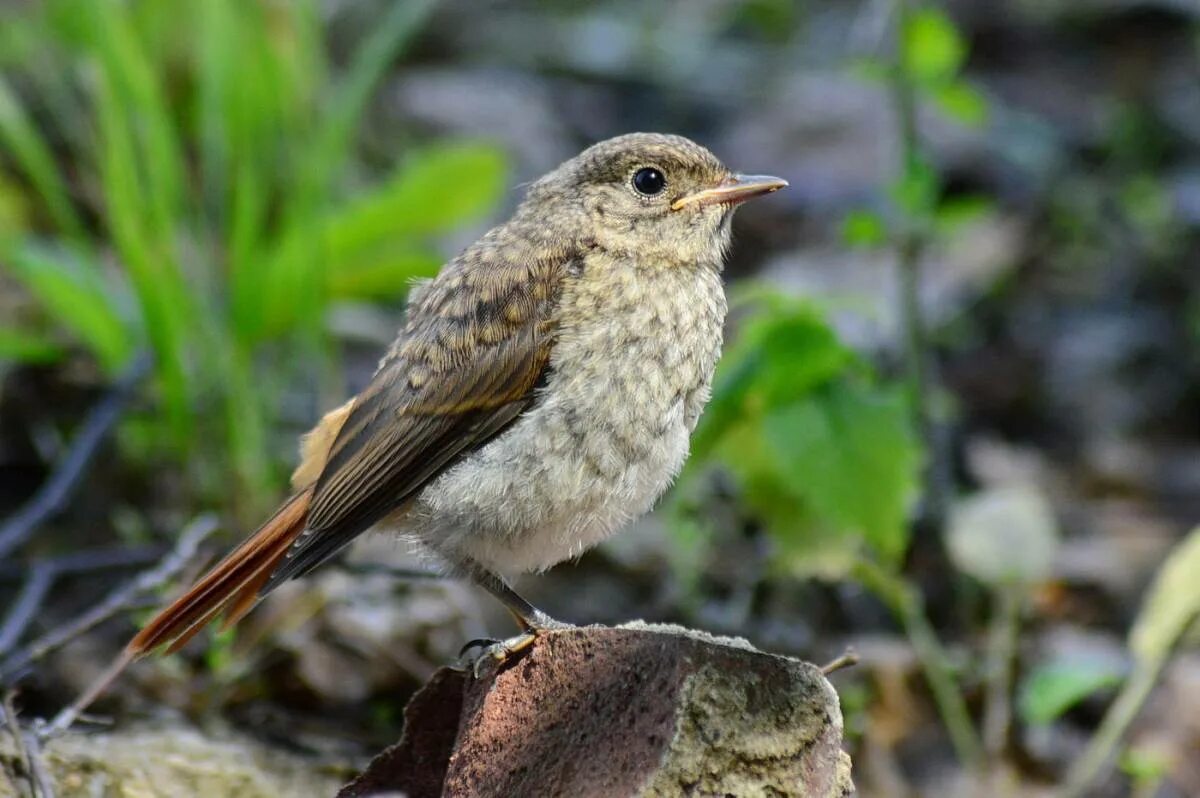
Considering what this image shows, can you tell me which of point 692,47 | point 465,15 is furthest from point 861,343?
point 465,15

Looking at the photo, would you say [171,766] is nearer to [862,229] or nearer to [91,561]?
[91,561]

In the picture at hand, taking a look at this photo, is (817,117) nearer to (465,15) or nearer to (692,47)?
(692,47)

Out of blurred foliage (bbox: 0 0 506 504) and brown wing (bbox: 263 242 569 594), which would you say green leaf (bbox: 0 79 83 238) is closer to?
blurred foliage (bbox: 0 0 506 504)

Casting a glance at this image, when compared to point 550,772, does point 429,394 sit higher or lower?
higher

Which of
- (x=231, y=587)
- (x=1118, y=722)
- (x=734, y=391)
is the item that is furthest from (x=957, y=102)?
(x=231, y=587)

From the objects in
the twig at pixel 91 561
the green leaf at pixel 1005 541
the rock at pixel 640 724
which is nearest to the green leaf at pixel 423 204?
the twig at pixel 91 561

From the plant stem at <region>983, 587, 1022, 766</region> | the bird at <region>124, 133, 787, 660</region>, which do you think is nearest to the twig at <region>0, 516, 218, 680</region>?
the bird at <region>124, 133, 787, 660</region>
